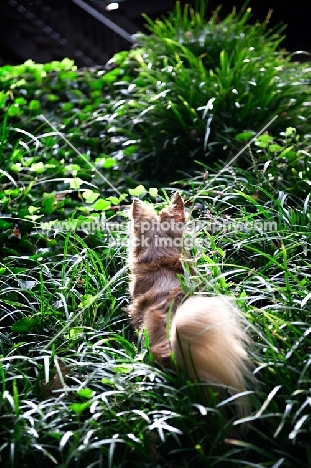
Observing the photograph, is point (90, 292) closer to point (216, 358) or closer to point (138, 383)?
point (138, 383)

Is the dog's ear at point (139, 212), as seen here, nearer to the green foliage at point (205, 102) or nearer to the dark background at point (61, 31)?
the green foliage at point (205, 102)

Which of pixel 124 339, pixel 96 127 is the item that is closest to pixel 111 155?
pixel 96 127

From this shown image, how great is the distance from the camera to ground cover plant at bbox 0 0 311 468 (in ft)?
6.67

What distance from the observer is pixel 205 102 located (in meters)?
4.41

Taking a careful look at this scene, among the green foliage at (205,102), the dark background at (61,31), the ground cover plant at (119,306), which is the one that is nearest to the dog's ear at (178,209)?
the ground cover plant at (119,306)

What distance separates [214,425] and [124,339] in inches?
24.7

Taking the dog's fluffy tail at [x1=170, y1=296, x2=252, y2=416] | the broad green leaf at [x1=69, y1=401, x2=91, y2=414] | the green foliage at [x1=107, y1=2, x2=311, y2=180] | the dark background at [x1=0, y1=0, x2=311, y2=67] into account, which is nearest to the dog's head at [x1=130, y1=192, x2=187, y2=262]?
the dog's fluffy tail at [x1=170, y1=296, x2=252, y2=416]

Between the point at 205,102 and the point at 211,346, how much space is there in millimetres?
2695

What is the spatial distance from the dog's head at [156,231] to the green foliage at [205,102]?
1386 mm

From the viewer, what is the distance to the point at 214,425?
6.74ft

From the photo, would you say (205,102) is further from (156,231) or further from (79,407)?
(79,407)

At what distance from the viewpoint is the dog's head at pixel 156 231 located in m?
2.71

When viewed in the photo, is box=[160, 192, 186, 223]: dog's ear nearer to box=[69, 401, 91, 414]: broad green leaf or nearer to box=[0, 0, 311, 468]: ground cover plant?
box=[0, 0, 311, 468]: ground cover plant

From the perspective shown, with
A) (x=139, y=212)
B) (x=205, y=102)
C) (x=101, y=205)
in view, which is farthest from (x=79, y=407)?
Answer: (x=205, y=102)
